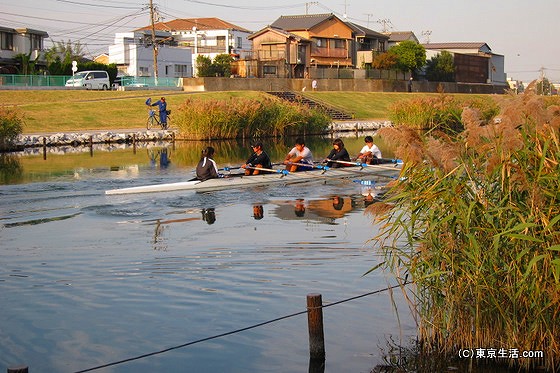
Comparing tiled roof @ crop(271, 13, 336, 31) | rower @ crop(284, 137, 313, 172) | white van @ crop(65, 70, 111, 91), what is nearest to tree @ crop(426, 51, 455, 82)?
tiled roof @ crop(271, 13, 336, 31)

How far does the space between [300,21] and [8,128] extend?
56.3 metres

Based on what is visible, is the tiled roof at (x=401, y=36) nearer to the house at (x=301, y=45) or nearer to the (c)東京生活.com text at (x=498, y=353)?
the house at (x=301, y=45)

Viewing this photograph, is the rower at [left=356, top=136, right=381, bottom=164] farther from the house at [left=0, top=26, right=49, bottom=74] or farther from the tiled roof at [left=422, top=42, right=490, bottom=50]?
the tiled roof at [left=422, top=42, right=490, bottom=50]

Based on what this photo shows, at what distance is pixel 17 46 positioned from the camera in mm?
78812

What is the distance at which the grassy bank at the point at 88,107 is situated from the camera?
49.1 m

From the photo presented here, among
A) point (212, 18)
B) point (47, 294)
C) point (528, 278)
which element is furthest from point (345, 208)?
point (212, 18)

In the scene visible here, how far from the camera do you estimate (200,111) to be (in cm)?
4216

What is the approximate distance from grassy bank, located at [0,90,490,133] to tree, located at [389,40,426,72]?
2038 cm

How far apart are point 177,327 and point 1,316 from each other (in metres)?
2.65

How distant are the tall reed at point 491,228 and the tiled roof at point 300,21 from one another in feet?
262

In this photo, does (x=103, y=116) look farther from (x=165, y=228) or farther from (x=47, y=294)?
(x=47, y=294)

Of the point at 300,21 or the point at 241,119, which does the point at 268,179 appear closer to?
the point at 241,119

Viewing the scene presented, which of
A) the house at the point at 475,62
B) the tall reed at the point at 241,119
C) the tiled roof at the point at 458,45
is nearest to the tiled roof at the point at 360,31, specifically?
the house at the point at 475,62

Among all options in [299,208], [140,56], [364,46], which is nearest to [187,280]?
[299,208]
